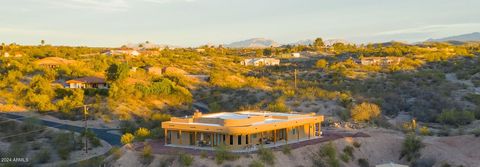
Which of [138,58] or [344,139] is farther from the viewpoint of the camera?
[138,58]

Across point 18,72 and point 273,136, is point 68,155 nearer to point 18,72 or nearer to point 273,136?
point 273,136

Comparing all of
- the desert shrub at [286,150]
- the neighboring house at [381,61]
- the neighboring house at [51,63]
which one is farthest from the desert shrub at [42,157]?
the neighboring house at [381,61]

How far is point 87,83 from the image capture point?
71.1 meters

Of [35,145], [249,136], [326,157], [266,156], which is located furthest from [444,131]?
[35,145]

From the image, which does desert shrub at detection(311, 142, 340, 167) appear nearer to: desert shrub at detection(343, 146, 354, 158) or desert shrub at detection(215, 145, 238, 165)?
desert shrub at detection(343, 146, 354, 158)

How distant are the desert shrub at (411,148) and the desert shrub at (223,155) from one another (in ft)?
50.6

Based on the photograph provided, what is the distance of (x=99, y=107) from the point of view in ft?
190

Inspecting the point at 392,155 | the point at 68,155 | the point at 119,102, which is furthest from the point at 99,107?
the point at 392,155

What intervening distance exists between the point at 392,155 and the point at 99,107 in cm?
3241

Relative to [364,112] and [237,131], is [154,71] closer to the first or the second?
[364,112]

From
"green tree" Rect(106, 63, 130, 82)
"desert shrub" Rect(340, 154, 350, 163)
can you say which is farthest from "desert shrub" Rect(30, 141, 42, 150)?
"green tree" Rect(106, 63, 130, 82)

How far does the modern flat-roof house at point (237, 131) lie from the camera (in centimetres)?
3822

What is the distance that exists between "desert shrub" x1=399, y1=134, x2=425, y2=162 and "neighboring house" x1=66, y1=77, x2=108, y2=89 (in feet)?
142

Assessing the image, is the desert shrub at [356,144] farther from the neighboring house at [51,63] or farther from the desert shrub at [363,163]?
the neighboring house at [51,63]
